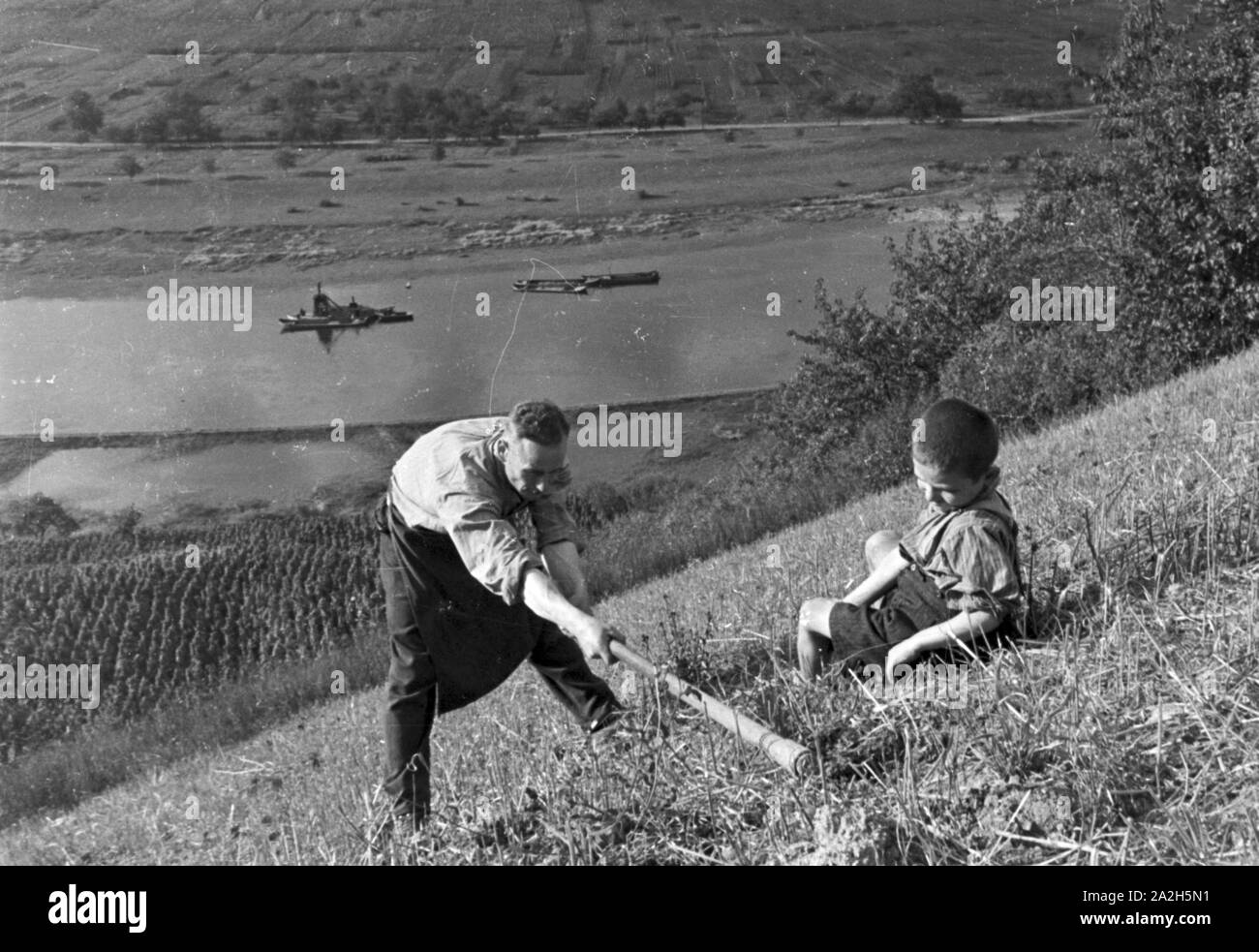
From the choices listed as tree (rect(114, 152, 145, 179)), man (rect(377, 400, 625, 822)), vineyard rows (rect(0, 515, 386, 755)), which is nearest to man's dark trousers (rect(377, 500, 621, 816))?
man (rect(377, 400, 625, 822))

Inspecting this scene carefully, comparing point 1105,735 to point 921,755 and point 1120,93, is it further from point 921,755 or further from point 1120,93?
point 1120,93

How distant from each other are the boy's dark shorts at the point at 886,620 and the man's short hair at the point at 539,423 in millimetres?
1199

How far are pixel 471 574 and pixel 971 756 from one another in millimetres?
2018

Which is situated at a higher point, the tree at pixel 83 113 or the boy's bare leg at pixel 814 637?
the tree at pixel 83 113

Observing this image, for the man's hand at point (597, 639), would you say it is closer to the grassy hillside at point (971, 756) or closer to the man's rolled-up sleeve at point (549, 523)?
the grassy hillside at point (971, 756)

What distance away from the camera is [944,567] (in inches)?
186

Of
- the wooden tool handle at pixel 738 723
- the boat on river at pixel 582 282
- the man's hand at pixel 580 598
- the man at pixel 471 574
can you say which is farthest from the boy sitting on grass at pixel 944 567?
the boat on river at pixel 582 282

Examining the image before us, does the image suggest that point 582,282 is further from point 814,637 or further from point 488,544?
point 488,544

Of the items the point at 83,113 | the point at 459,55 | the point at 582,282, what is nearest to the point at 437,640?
the point at 582,282

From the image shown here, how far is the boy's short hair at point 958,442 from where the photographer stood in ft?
15.2

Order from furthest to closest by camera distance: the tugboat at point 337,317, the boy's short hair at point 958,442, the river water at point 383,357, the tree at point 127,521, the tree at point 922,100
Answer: the tugboat at point 337,317 < the tree at point 922,100 < the river water at point 383,357 < the tree at point 127,521 < the boy's short hair at point 958,442

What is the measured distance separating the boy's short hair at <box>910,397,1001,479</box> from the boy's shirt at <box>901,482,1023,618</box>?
6.1 inches

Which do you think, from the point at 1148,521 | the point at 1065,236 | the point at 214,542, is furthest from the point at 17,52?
the point at 1148,521
